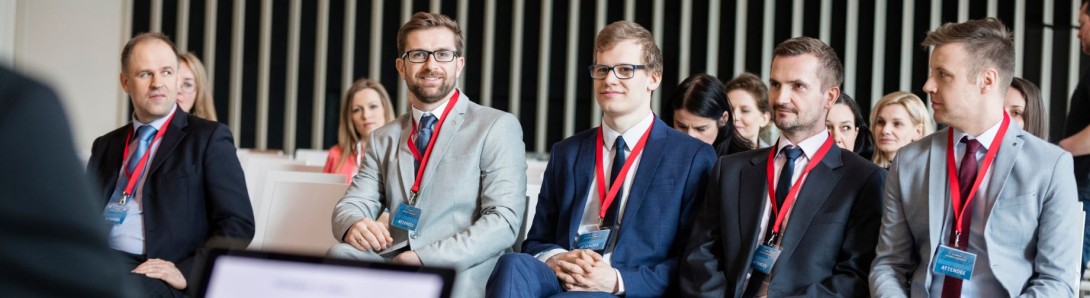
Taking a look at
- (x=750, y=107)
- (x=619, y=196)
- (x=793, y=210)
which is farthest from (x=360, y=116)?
(x=793, y=210)

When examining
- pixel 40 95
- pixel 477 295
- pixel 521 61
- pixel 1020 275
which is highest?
pixel 521 61

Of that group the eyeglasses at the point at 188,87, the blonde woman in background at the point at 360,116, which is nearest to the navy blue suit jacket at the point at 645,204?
the blonde woman in background at the point at 360,116

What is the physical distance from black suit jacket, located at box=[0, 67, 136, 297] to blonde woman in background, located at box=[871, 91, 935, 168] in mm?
4258

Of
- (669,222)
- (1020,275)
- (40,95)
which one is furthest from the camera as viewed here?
(669,222)

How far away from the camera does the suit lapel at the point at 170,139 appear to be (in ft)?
11.1

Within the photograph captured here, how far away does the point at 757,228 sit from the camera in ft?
9.52

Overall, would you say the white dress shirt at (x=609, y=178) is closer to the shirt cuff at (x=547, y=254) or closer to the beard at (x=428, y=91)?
the shirt cuff at (x=547, y=254)

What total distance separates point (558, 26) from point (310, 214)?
4535mm

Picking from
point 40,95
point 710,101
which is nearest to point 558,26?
point 710,101

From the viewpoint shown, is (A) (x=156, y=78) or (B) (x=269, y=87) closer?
(A) (x=156, y=78)

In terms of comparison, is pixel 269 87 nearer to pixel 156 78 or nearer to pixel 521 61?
pixel 521 61

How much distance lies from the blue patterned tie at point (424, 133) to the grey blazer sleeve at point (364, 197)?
16 centimetres

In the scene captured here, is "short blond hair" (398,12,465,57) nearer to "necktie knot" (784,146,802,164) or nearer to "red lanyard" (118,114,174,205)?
"red lanyard" (118,114,174,205)

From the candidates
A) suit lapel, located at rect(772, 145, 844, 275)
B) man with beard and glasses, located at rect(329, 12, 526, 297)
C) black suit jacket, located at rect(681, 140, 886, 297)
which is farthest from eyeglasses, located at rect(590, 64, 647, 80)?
suit lapel, located at rect(772, 145, 844, 275)
